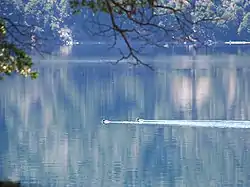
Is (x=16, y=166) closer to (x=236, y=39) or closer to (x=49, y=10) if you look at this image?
(x=49, y=10)

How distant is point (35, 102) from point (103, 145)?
11539 mm

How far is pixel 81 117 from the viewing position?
28.9m

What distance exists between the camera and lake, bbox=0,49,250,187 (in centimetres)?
1808

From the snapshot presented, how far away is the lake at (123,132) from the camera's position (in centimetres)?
1808

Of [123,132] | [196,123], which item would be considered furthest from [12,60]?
[196,123]

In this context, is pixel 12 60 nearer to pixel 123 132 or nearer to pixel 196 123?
pixel 123 132

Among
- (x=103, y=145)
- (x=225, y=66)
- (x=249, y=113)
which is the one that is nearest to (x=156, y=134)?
(x=103, y=145)

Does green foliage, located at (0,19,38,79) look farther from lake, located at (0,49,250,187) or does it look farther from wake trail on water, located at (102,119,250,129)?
wake trail on water, located at (102,119,250,129)

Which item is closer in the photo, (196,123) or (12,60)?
(12,60)

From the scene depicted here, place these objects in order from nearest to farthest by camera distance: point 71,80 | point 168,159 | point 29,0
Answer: point 168,159, point 71,80, point 29,0

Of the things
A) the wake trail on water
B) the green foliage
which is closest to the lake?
the wake trail on water

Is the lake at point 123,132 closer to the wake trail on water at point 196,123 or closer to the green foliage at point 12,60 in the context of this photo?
the wake trail on water at point 196,123

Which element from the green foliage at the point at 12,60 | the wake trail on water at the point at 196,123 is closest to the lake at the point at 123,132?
the wake trail on water at the point at 196,123

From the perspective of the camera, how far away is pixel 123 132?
25.1 meters
